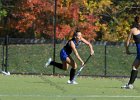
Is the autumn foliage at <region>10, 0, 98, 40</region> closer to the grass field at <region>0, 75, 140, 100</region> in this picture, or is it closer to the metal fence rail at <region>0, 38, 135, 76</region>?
the metal fence rail at <region>0, 38, 135, 76</region>

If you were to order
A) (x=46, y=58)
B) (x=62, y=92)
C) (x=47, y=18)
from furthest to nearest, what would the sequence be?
(x=47, y=18)
(x=46, y=58)
(x=62, y=92)

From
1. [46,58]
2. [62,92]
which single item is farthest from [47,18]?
[62,92]

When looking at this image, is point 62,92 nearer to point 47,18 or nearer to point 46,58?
point 46,58

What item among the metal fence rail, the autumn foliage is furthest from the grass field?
the autumn foliage

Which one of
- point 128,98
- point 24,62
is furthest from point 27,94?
point 24,62

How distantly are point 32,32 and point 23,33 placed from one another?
2.80 ft

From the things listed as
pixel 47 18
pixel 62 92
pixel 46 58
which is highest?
pixel 62 92

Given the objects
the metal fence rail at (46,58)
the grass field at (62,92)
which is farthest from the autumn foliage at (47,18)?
the grass field at (62,92)

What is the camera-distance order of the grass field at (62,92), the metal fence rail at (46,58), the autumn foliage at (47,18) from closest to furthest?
the grass field at (62,92)
the metal fence rail at (46,58)
the autumn foliage at (47,18)

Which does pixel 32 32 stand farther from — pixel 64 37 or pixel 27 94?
pixel 27 94

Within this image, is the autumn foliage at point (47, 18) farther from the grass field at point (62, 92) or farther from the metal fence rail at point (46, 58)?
the grass field at point (62, 92)

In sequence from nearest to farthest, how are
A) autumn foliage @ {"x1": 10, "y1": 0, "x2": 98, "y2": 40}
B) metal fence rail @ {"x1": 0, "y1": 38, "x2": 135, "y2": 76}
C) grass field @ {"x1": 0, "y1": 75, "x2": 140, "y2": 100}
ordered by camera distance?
grass field @ {"x1": 0, "y1": 75, "x2": 140, "y2": 100}, metal fence rail @ {"x1": 0, "y1": 38, "x2": 135, "y2": 76}, autumn foliage @ {"x1": 10, "y1": 0, "x2": 98, "y2": 40}

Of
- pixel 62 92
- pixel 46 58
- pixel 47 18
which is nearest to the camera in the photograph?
pixel 62 92

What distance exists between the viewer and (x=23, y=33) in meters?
35.1
